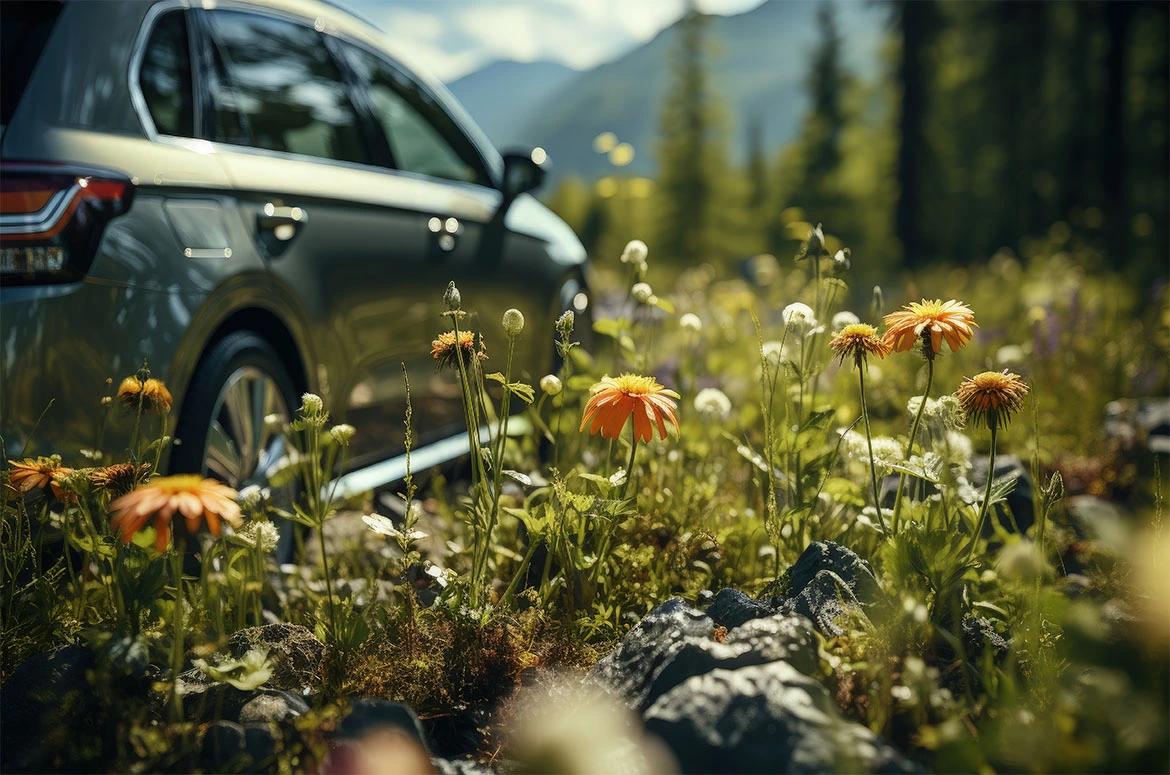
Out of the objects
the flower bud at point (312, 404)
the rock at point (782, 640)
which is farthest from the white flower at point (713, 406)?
the flower bud at point (312, 404)

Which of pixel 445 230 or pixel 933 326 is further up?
pixel 445 230

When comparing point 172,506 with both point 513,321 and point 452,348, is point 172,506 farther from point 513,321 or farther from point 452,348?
point 513,321

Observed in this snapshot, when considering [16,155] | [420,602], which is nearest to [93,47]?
[16,155]

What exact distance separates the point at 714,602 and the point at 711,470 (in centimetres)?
118

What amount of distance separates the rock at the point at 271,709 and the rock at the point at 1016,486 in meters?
2.30

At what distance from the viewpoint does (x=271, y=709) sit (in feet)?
6.47

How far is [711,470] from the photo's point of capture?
3508 millimetres

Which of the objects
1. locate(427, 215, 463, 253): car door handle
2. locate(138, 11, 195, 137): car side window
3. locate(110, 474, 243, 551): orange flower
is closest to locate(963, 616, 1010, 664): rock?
locate(110, 474, 243, 551): orange flower

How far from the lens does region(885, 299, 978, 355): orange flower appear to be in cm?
210

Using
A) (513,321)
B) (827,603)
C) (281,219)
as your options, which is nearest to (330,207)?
(281,219)

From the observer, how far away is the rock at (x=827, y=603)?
213cm

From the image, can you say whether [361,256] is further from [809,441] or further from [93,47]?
[809,441]

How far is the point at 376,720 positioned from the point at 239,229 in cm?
181

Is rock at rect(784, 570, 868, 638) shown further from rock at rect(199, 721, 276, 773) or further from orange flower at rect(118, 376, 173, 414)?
orange flower at rect(118, 376, 173, 414)
